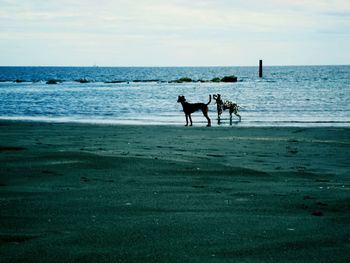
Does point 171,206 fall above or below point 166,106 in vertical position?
above

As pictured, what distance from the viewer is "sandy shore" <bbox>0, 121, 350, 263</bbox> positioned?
12.4 feet

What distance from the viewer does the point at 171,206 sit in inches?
206

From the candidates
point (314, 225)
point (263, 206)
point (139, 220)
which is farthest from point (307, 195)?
point (139, 220)

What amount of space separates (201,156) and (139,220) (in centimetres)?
482

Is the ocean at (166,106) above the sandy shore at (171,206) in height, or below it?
below

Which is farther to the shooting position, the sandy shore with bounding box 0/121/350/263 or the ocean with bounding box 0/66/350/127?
the ocean with bounding box 0/66/350/127

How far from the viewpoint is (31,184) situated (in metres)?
6.31

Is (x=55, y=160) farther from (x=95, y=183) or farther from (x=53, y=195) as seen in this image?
(x=53, y=195)

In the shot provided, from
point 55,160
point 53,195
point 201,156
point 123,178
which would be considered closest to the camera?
point 53,195

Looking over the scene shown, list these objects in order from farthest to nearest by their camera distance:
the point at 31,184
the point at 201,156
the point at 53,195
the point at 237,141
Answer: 1. the point at 237,141
2. the point at 201,156
3. the point at 31,184
4. the point at 53,195

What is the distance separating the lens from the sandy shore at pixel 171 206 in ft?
12.4

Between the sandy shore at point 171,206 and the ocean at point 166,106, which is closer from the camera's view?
the sandy shore at point 171,206

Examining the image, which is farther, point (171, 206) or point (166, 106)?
point (166, 106)

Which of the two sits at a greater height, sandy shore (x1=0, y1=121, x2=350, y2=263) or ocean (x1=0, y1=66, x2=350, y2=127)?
sandy shore (x1=0, y1=121, x2=350, y2=263)
